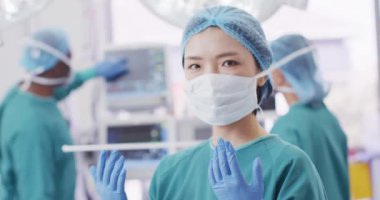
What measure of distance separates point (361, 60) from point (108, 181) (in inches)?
129

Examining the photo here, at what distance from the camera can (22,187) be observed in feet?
7.35

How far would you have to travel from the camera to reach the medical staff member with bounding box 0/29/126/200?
87.9 inches

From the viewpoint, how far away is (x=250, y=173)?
1.39m

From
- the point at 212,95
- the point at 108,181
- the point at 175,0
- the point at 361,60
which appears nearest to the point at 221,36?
the point at 212,95

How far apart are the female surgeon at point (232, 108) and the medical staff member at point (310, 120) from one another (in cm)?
45

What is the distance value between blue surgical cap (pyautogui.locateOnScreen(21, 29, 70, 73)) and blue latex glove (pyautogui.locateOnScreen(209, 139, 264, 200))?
1.25 m

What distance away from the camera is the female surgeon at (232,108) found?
1.35 m

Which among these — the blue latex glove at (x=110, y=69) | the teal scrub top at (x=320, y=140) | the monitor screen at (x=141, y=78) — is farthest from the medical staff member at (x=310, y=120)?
the monitor screen at (x=141, y=78)

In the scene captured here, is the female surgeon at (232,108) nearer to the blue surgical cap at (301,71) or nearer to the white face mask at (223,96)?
the white face mask at (223,96)

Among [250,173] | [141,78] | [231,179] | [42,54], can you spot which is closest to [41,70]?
[42,54]

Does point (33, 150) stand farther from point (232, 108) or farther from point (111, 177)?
point (232, 108)

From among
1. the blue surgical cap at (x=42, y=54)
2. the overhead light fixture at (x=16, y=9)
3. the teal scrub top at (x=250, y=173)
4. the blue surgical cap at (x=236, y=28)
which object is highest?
the overhead light fixture at (x=16, y=9)

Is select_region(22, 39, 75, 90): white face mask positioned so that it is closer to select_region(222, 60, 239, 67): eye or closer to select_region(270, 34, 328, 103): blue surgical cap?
select_region(270, 34, 328, 103): blue surgical cap

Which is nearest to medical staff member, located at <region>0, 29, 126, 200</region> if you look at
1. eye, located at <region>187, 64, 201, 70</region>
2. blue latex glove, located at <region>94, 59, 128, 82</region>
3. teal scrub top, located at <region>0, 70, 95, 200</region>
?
teal scrub top, located at <region>0, 70, 95, 200</region>
